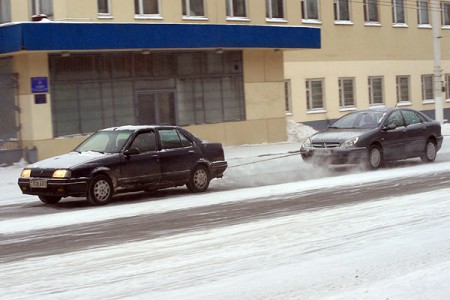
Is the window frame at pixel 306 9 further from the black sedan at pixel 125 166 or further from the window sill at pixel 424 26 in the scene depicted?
the black sedan at pixel 125 166

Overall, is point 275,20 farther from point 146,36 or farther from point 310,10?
point 146,36

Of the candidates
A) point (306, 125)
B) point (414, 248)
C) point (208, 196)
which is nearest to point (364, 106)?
point (306, 125)

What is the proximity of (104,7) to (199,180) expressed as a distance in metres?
12.6

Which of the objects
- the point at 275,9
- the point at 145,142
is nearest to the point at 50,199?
the point at 145,142

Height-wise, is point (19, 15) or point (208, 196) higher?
point (19, 15)

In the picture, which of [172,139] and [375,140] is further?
[375,140]

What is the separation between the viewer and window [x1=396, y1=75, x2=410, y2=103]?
43.9m

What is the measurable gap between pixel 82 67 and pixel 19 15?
237 cm

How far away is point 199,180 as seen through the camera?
17.0m

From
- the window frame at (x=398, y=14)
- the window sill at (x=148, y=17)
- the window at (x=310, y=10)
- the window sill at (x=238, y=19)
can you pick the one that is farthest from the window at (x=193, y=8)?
the window frame at (x=398, y=14)

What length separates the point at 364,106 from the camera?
41688 mm

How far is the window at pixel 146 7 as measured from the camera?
1153 inches

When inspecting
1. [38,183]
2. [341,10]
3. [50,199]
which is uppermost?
[341,10]

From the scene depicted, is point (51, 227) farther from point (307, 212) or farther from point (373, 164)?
point (373, 164)
